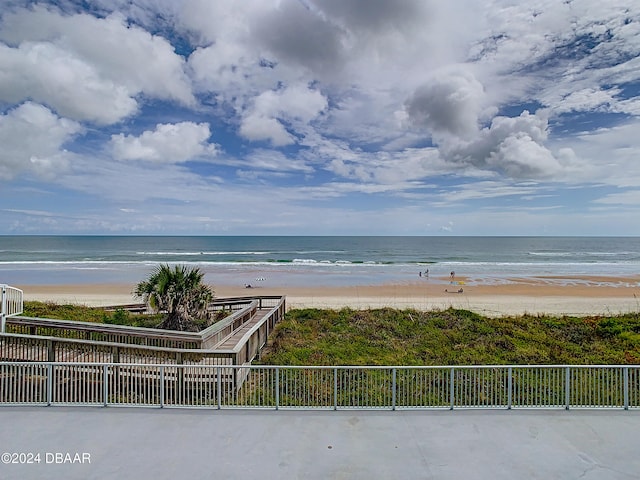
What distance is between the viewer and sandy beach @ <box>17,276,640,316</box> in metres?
26.6

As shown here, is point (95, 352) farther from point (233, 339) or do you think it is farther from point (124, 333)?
point (233, 339)

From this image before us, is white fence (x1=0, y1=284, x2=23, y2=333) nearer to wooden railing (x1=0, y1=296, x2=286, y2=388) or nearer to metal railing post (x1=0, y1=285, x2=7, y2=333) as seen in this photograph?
metal railing post (x1=0, y1=285, x2=7, y2=333)

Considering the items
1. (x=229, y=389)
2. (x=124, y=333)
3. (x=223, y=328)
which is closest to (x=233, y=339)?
(x=223, y=328)

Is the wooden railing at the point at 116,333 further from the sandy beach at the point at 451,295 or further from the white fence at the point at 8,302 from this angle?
the sandy beach at the point at 451,295

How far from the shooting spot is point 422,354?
13117mm

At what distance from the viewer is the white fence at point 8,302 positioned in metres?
10.4

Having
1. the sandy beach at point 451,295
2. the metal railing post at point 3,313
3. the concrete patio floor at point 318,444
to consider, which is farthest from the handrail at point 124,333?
the sandy beach at point 451,295

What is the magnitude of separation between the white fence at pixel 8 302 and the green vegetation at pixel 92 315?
297cm

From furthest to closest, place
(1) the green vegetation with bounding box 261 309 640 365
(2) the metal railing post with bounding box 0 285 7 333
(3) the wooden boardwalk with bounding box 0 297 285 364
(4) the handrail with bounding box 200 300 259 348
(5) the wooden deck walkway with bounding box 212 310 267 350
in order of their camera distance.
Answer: (1) the green vegetation with bounding box 261 309 640 365
(5) the wooden deck walkway with bounding box 212 310 267 350
(4) the handrail with bounding box 200 300 259 348
(2) the metal railing post with bounding box 0 285 7 333
(3) the wooden boardwalk with bounding box 0 297 285 364

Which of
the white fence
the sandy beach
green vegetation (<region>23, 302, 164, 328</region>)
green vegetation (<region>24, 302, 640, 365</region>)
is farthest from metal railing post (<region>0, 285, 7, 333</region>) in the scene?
the sandy beach

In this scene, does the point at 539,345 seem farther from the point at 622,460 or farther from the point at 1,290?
the point at 1,290

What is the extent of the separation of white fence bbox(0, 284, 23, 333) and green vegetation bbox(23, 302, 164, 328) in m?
2.97

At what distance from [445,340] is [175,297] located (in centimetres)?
981

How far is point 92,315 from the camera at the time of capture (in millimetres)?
16297
